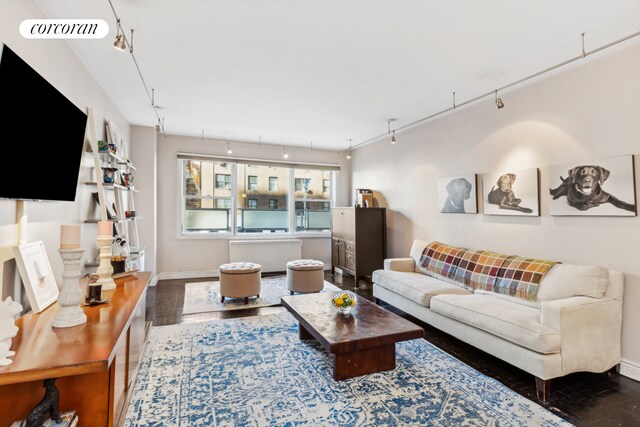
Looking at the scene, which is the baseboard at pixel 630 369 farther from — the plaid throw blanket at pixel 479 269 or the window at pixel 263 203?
the window at pixel 263 203

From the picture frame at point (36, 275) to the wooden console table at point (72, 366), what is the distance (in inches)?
2.8

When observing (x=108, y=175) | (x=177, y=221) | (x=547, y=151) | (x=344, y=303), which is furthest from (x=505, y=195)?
(x=177, y=221)

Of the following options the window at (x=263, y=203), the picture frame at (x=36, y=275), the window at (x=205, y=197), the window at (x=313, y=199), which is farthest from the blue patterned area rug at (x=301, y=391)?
the window at (x=313, y=199)

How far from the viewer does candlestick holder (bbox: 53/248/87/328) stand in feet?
5.31

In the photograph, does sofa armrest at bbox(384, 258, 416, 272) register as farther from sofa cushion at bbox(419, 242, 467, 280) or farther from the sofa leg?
the sofa leg

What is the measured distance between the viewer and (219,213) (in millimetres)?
6262

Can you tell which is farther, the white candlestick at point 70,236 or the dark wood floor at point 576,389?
the dark wood floor at point 576,389

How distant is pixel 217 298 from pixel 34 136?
3158 mm

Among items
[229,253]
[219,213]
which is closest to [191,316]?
[229,253]

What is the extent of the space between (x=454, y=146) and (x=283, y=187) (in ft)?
11.9

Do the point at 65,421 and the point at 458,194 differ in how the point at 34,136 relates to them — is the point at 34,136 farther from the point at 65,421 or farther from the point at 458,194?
the point at 458,194

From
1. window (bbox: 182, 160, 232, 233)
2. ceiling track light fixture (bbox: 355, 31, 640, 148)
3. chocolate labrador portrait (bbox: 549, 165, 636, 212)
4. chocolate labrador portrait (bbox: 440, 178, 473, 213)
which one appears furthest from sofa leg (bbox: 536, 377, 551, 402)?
window (bbox: 182, 160, 232, 233)

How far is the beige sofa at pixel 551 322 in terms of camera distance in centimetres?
223

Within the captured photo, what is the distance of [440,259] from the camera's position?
4062 mm
